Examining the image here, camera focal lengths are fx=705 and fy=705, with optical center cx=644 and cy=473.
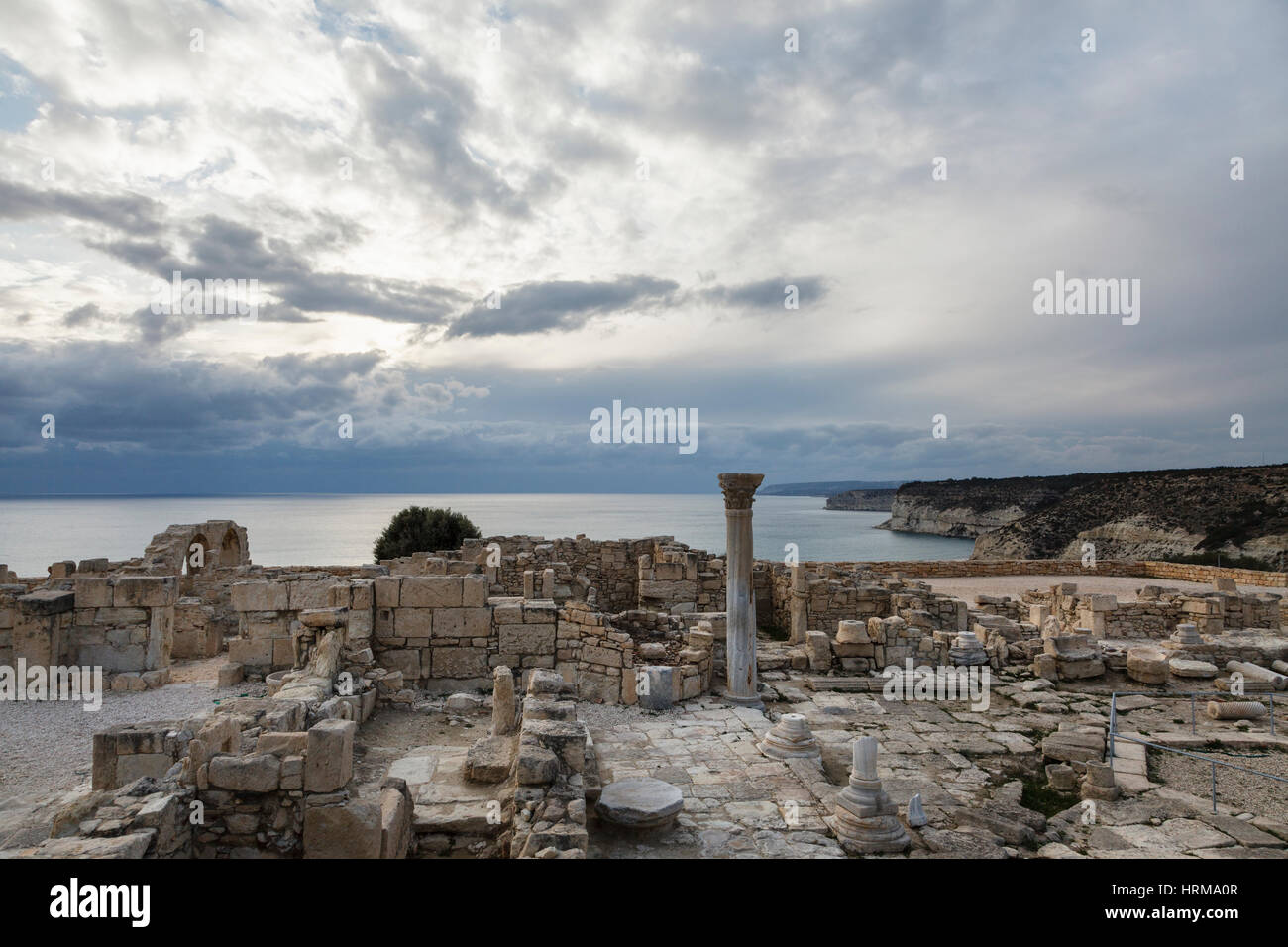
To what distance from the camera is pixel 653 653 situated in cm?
1159

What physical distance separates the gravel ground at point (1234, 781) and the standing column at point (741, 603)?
201 inches

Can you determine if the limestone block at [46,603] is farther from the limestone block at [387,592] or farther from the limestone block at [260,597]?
the limestone block at [387,592]

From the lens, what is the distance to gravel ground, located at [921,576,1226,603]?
2199cm

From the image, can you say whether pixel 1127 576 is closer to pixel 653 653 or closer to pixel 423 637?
pixel 653 653

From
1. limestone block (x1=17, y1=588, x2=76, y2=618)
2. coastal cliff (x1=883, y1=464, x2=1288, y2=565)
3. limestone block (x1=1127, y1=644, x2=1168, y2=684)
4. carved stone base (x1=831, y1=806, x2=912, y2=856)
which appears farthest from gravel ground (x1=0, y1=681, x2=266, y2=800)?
coastal cliff (x1=883, y1=464, x2=1288, y2=565)

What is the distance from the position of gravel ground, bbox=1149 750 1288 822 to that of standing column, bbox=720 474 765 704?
5116 millimetres

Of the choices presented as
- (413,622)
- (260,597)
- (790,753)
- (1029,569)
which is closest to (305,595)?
(260,597)

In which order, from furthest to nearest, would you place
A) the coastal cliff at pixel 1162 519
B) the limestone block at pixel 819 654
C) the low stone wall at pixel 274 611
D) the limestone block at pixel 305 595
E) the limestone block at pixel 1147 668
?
the coastal cliff at pixel 1162 519 → the limestone block at pixel 819 654 → the limestone block at pixel 1147 668 → the limestone block at pixel 305 595 → the low stone wall at pixel 274 611

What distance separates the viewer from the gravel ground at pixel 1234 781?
24.2ft

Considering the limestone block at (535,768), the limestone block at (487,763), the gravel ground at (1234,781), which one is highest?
the limestone block at (535,768)

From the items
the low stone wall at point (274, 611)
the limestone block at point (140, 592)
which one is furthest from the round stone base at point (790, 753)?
the limestone block at point (140, 592)
